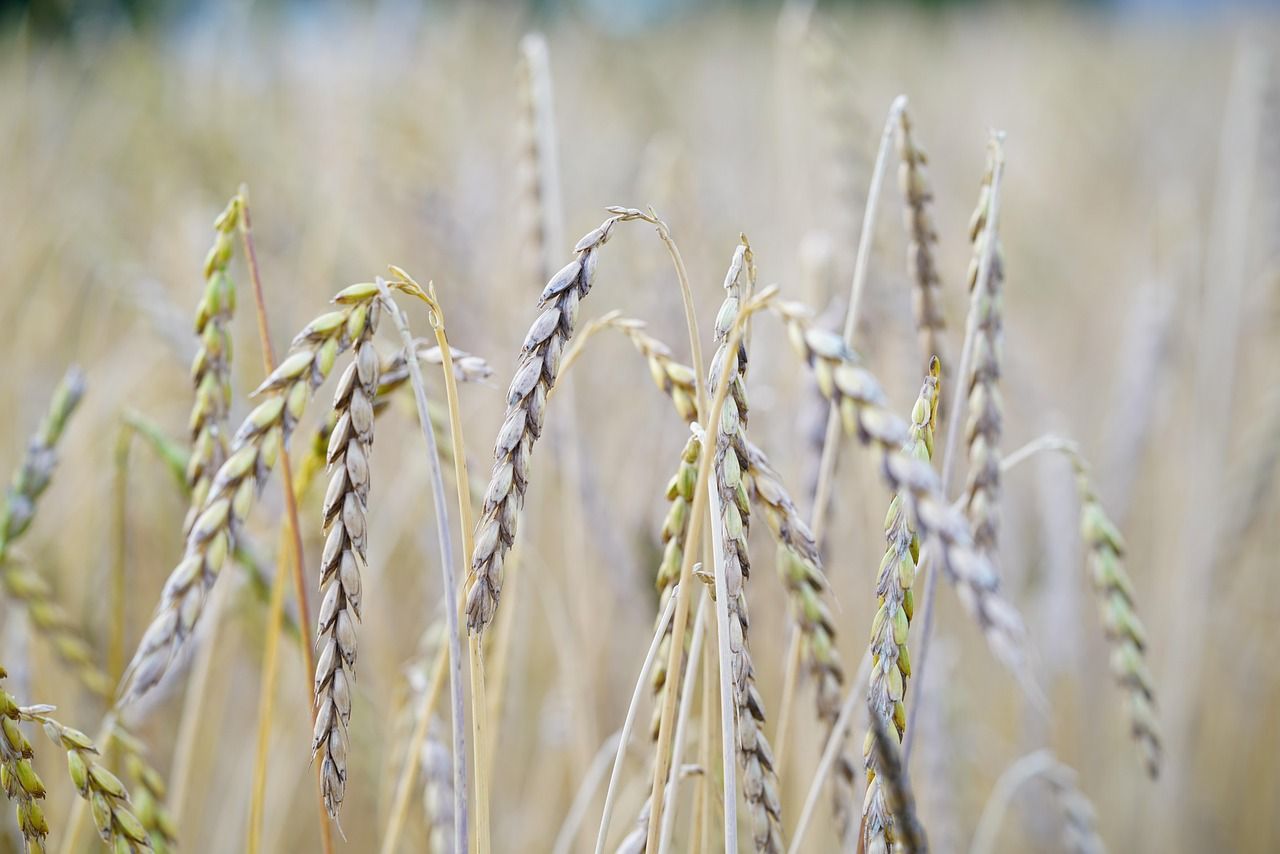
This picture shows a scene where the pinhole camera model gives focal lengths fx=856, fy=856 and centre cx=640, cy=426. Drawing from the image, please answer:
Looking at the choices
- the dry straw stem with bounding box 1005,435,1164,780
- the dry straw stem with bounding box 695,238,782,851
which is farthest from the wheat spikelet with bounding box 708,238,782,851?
the dry straw stem with bounding box 1005,435,1164,780

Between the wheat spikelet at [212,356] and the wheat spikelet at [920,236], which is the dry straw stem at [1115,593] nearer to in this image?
the wheat spikelet at [920,236]

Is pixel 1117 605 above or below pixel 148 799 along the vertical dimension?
above

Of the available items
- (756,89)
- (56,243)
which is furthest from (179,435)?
(756,89)

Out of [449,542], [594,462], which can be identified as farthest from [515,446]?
[594,462]

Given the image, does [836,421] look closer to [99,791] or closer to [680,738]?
[680,738]

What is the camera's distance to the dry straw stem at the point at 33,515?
22.7 inches

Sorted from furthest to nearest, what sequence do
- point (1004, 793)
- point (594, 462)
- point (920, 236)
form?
point (594, 462) < point (1004, 793) < point (920, 236)

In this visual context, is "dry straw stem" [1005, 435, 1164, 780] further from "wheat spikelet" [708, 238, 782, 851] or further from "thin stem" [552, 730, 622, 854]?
"thin stem" [552, 730, 622, 854]

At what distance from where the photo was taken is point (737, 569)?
36 centimetres

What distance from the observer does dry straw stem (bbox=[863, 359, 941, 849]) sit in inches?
14.8

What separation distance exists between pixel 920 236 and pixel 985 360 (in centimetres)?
10

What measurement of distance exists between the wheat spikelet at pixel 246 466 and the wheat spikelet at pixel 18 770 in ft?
0.17

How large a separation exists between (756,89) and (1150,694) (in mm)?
3859

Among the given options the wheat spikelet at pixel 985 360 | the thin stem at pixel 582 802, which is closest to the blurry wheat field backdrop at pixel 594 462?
the thin stem at pixel 582 802
